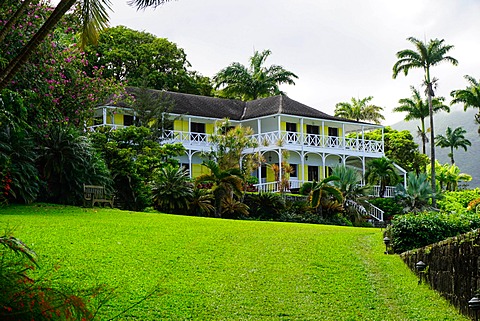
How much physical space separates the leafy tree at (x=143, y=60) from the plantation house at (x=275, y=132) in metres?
4.88

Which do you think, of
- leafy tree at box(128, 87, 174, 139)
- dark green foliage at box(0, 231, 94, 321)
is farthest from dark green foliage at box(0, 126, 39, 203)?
leafy tree at box(128, 87, 174, 139)

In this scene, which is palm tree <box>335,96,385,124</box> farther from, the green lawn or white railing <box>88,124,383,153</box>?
the green lawn

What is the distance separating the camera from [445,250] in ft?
31.8

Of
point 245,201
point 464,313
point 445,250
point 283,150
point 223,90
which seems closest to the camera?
point 464,313

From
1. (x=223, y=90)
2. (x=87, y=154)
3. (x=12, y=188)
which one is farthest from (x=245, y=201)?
(x=223, y=90)

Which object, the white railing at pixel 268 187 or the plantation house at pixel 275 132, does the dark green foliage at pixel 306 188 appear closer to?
the white railing at pixel 268 187

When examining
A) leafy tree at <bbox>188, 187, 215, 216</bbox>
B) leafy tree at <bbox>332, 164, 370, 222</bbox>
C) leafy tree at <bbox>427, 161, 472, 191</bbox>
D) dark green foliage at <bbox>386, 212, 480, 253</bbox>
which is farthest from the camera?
leafy tree at <bbox>427, 161, 472, 191</bbox>

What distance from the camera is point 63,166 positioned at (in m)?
20.1

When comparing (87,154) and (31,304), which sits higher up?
(87,154)

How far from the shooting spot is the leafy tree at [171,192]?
24.0 metres

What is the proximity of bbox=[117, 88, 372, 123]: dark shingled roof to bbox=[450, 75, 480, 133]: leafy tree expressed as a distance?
14.2 m

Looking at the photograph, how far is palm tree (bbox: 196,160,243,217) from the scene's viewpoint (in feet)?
79.9

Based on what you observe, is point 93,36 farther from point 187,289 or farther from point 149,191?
point 149,191

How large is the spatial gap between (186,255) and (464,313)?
5.10 meters
